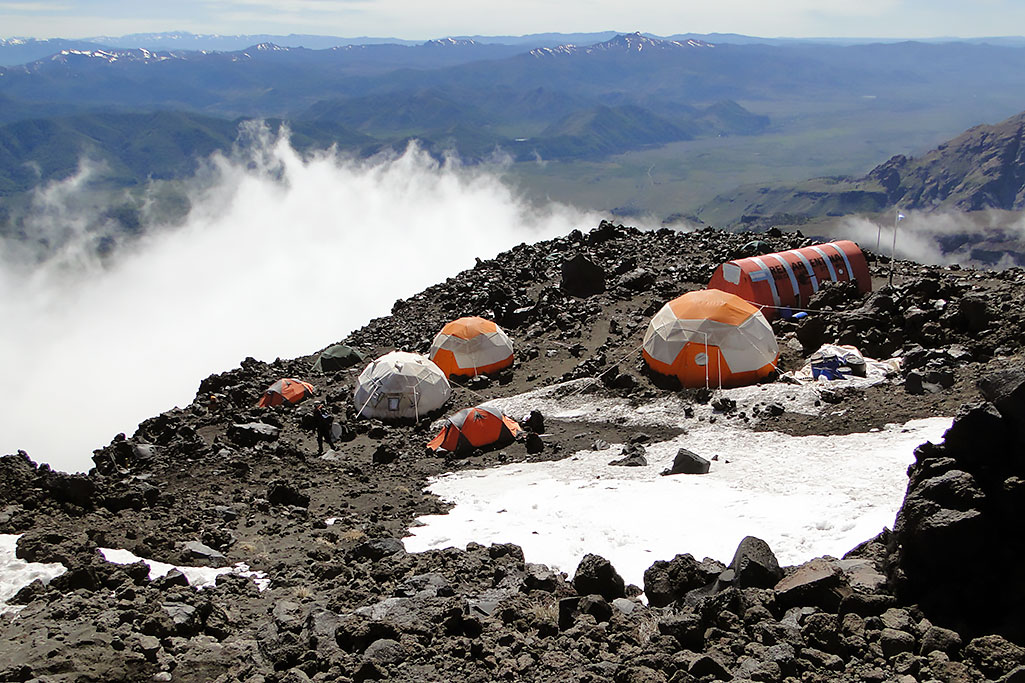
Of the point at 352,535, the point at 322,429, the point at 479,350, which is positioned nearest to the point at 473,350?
the point at 479,350

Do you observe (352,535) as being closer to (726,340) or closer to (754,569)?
(754,569)

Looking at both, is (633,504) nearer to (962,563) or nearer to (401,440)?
(962,563)

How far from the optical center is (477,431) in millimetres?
20703

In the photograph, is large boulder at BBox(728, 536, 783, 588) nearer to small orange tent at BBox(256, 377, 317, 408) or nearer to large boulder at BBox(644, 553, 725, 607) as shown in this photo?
large boulder at BBox(644, 553, 725, 607)

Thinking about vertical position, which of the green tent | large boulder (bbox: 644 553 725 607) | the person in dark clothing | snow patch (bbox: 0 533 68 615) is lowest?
the green tent

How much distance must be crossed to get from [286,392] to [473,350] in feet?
23.0

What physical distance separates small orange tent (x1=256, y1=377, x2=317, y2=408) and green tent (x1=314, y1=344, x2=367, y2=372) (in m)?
3.86

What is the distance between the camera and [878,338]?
22344mm

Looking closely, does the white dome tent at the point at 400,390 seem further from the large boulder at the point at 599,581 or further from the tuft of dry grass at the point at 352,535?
the large boulder at the point at 599,581

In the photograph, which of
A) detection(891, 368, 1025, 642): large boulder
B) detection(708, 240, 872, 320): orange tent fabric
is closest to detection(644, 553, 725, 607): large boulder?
detection(891, 368, 1025, 642): large boulder

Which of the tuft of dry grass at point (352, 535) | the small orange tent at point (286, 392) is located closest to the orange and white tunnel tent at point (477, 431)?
the tuft of dry grass at point (352, 535)

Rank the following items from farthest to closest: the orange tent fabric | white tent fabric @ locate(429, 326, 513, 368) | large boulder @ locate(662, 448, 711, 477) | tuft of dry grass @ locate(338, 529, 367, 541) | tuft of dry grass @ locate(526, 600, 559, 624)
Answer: white tent fabric @ locate(429, 326, 513, 368) < the orange tent fabric < large boulder @ locate(662, 448, 711, 477) < tuft of dry grass @ locate(338, 529, 367, 541) < tuft of dry grass @ locate(526, 600, 559, 624)

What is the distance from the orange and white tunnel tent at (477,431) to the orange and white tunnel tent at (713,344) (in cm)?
484

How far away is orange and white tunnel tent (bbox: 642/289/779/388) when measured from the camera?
21781 mm
